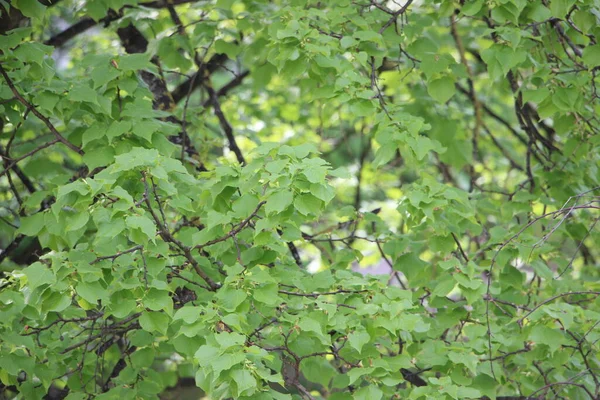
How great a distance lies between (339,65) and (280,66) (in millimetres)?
229

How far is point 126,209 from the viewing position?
229cm

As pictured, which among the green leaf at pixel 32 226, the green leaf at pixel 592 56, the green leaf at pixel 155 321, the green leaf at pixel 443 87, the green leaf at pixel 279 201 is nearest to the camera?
the green leaf at pixel 279 201

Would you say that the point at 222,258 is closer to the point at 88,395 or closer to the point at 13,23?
the point at 88,395

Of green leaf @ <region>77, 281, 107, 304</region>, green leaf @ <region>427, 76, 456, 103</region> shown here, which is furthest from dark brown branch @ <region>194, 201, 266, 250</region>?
green leaf @ <region>427, 76, 456, 103</region>

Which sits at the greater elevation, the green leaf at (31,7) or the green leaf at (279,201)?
the green leaf at (31,7)

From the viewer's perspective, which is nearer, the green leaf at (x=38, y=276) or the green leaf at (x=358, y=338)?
the green leaf at (x=38, y=276)

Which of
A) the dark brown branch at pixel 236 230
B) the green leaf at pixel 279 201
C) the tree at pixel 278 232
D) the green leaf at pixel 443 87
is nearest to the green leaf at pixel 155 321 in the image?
the tree at pixel 278 232

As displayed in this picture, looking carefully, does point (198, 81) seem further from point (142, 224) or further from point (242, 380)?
point (242, 380)

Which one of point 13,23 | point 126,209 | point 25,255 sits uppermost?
point 13,23

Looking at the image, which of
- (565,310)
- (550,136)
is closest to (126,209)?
(565,310)

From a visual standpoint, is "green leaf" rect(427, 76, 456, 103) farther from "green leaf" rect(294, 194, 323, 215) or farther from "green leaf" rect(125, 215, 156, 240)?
"green leaf" rect(125, 215, 156, 240)

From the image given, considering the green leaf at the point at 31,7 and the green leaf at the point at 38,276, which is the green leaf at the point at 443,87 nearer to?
the green leaf at the point at 31,7

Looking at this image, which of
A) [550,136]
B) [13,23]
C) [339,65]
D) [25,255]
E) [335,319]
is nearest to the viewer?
[335,319]

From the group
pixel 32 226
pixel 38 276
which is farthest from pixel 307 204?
pixel 32 226
